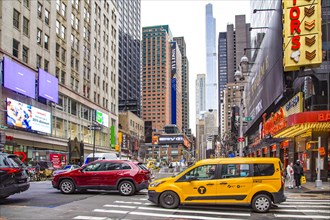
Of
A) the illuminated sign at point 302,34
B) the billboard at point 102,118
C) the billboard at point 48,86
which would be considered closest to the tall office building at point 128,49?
the billboard at point 102,118

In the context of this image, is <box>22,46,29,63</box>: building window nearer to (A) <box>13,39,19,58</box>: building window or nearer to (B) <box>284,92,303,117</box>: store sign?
(A) <box>13,39,19,58</box>: building window

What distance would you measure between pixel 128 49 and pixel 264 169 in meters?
155

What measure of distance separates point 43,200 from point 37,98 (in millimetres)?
30801

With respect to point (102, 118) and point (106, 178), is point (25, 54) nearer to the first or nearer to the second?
point (106, 178)

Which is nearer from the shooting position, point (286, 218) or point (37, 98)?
point (286, 218)

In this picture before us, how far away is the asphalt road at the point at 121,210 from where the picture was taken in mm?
11133

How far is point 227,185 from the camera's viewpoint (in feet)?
41.4

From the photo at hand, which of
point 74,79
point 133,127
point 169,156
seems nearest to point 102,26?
point 74,79

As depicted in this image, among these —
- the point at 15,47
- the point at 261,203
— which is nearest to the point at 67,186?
the point at 261,203

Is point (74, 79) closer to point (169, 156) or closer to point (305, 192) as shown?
point (305, 192)

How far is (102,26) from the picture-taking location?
70188 millimetres

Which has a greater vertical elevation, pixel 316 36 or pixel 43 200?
pixel 316 36

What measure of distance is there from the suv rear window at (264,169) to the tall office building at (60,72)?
26.5 metres

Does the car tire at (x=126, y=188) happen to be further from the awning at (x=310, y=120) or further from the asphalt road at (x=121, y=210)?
the awning at (x=310, y=120)
